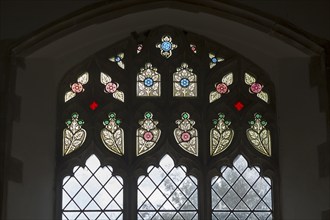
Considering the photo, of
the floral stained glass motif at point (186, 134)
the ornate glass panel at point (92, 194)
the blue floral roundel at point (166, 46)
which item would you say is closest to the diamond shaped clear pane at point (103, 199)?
the ornate glass panel at point (92, 194)

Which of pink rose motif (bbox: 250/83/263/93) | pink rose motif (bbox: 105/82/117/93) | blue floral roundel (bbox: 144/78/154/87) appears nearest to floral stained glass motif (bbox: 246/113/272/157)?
pink rose motif (bbox: 250/83/263/93)

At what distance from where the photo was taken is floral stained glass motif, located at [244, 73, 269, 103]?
7750 millimetres

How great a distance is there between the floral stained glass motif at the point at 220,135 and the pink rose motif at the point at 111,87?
3.09ft

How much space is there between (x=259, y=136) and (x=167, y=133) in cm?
81

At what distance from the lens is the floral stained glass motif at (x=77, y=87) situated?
7.70 metres

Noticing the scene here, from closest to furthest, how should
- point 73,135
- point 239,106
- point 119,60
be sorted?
point 73,135, point 239,106, point 119,60

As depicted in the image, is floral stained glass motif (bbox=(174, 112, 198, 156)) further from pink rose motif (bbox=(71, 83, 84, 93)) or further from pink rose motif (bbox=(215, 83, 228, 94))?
pink rose motif (bbox=(71, 83, 84, 93))

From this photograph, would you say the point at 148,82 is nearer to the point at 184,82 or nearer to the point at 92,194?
the point at 184,82

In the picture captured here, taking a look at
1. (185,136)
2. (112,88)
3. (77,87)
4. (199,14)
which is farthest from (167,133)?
(199,14)

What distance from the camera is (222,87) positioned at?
7.76 meters

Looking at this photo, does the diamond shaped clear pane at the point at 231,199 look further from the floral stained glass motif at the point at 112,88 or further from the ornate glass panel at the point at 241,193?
the floral stained glass motif at the point at 112,88
